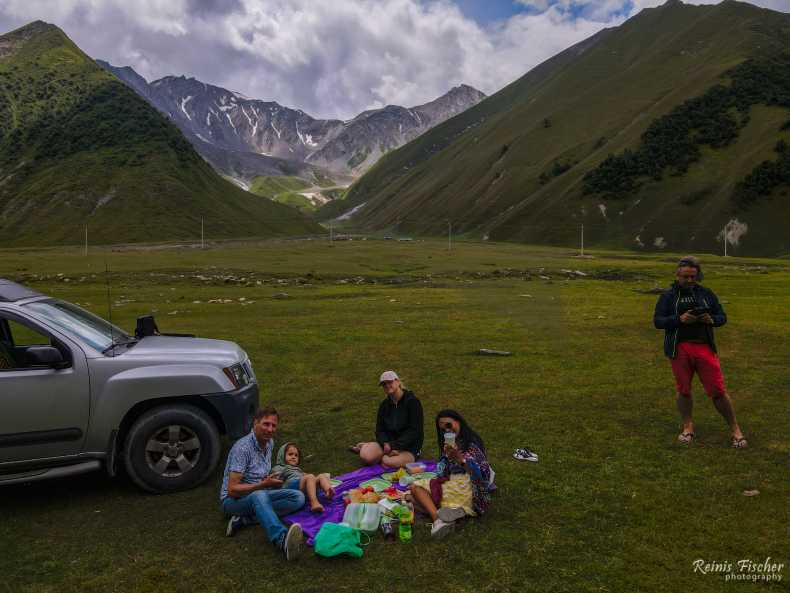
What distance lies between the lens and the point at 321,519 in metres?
6.89

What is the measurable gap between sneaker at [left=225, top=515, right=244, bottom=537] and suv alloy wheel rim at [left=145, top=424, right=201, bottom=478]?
1.33 meters

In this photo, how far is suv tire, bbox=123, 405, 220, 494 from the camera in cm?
747

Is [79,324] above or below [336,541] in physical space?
above

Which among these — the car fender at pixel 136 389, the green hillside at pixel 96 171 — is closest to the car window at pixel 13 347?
the car fender at pixel 136 389

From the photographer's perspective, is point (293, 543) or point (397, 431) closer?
point (293, 543)

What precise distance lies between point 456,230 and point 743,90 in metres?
67.0

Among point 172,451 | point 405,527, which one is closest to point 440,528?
point 405,527

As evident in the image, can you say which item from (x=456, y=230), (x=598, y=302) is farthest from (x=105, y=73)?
(x=598, y=302)

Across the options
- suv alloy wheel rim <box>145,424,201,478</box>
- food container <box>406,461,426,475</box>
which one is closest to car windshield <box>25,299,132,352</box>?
suv alloy wheel rim <box>145,424,201,478</box>

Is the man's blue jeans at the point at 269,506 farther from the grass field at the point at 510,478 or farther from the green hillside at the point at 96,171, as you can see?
the green hillside at the point at 96,171

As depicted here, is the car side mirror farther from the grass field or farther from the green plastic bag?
the green plastic bag

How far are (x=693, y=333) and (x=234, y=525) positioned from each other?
718cm

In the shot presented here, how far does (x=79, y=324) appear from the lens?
318 inches

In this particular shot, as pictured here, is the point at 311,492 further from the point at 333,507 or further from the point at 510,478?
the point at 510,478
